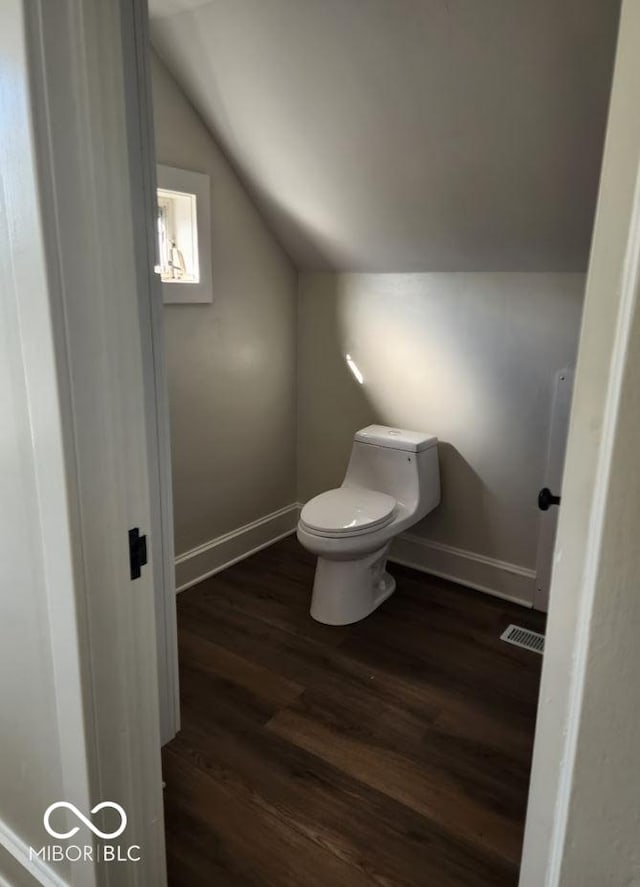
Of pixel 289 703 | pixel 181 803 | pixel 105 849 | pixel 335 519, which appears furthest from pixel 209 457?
pixel 105 849

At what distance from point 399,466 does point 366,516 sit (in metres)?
0.34

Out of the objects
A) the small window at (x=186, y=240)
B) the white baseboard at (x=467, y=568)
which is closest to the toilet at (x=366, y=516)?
the white baseboard at (x=467, y=568)

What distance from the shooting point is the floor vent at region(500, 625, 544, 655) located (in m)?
2.36

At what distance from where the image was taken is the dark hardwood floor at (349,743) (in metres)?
1.49

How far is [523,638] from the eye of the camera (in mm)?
2402

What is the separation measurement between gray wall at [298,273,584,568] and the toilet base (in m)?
0.52

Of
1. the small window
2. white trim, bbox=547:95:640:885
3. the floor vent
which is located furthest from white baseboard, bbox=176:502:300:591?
white trim, bbox=547:95:640:885

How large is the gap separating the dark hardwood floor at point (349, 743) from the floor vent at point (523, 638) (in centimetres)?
4

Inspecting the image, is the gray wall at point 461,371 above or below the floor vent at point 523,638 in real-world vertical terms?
above

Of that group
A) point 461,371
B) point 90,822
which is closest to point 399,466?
point 461,371

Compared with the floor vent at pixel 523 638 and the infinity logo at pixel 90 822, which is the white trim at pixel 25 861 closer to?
the infinity logo at pixel 90 822

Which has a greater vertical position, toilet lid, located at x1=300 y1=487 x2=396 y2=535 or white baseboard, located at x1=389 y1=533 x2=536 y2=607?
toilet lid, located at x1=300 y1=487 x2=396 y2=535

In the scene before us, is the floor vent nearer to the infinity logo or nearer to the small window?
the infinity logo

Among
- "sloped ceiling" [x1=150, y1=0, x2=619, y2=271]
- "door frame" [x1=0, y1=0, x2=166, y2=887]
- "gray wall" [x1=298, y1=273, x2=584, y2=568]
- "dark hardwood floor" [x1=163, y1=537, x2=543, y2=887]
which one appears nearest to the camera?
"door frame" [x1=0, y1=0, x2=166, y2=887]
